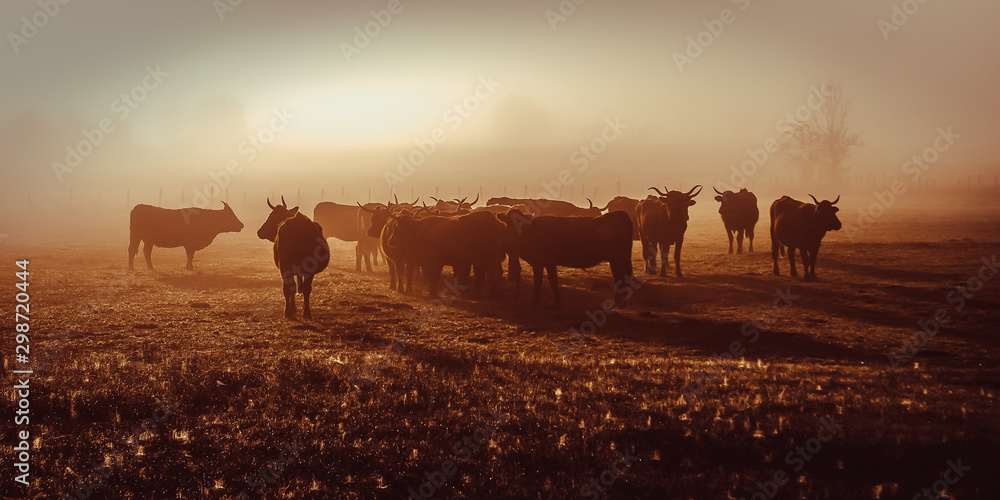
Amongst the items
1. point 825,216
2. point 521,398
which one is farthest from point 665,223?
point 521,398

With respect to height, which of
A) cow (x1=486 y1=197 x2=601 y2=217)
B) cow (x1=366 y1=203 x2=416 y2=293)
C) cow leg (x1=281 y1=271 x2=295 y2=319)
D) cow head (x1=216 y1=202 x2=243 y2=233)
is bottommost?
cow leg (x1=281 y1=271 x2=295 y2=319)

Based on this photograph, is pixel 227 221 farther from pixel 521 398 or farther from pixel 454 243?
pixel 521 398

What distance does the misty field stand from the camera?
4820mm

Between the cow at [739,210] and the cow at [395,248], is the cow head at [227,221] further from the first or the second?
the cow at [739,210]

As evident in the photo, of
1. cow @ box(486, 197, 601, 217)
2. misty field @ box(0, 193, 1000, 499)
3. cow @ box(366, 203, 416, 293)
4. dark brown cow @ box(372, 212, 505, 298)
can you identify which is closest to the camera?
Result: misty field @ box(0, 193, 1000, 499)

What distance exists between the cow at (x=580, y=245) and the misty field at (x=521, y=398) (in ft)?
2.34

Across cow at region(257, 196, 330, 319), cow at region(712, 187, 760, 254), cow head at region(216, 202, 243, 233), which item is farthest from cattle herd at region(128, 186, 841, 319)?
cow head at region(216, 202, 243, 233)

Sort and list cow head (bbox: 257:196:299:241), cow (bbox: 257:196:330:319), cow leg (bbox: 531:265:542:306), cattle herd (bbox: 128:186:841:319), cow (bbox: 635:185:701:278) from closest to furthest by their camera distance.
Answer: cow (bbox: 257:196:330:319)
cattle herd (bbox: 128:186:841:319)
cow leg (bbox: 531:265:542:306)
cow head (bbox: 257:196:299:241)
cow (bbox: 635:185:701:278)

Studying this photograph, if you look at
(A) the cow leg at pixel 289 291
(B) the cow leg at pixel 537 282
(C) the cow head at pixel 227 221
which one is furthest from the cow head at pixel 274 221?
(C) the cow head at pixel 227 221

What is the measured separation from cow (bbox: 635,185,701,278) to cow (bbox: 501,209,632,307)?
13.1 feet

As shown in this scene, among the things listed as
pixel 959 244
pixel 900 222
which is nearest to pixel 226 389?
pixel 959 244

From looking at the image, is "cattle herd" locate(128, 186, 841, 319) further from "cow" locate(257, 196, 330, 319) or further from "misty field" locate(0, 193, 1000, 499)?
"misty field" locate(0, 193, 1000, 499)

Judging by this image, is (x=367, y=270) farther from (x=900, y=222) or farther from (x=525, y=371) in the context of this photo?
(x=900, y=222)

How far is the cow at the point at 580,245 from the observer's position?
13.4 meters
